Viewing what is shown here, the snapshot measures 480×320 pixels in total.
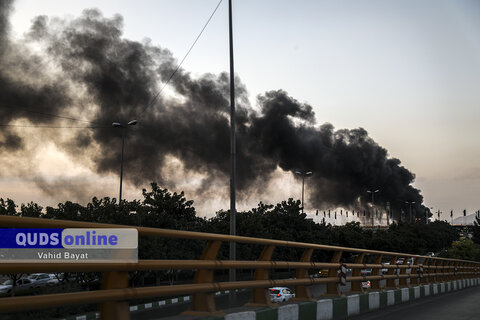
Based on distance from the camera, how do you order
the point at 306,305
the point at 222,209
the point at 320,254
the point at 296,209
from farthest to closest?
the point at 296,209
the point at 320,254
the point at 222,209
the point at 306,305

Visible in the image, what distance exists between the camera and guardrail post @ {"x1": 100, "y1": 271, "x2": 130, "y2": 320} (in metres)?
3.95

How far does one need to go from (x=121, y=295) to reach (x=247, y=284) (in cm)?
225

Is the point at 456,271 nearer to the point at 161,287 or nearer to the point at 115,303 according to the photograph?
A: the point at 161,287

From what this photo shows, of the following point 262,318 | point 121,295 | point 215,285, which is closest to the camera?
point 121,295

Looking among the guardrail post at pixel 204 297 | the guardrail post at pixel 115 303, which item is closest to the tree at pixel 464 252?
the guardrail post at pixel 204 297

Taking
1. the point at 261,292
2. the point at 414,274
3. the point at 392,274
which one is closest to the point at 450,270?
the point at 414,274

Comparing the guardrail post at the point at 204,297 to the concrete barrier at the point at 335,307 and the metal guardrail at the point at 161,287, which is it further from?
the concrete barrier at the point at 335,307

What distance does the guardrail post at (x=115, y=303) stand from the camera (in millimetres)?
3945

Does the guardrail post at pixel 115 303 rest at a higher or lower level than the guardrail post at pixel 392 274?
higher

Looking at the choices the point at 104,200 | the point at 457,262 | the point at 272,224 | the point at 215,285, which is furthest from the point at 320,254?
the point at 215,285

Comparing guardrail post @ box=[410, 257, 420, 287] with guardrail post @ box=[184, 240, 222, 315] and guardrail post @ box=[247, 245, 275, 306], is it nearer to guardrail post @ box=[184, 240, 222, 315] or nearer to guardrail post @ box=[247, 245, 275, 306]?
guardrail post @ box=[247, 245, 275, 306]

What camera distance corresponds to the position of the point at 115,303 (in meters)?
3.98

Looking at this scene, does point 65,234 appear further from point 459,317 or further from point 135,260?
point 459,317

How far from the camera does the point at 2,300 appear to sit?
3086 mm
